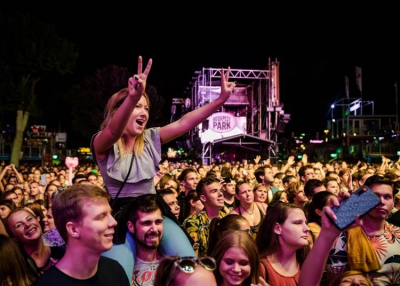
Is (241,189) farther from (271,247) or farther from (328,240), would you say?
(328,240)

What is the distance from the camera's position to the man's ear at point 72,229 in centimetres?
238

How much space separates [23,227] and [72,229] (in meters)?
2.07

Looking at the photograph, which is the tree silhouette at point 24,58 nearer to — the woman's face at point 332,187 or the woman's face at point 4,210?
the woman's face at point 4,210

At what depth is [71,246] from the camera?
2.39 m

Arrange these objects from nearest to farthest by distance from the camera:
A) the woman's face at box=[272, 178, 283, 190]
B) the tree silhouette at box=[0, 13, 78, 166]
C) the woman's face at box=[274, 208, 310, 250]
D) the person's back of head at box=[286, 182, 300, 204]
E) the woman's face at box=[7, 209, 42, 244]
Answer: the woman's face at box=[274, 208, 310, 250], the woman's face at box=[7, 209, 42, 244], the person's back of head at box=[286, 182, 300, 204], the woman's face at box=[272, 178, 283, 190], the tree silhouette at box=[0, 13, 78, 166]

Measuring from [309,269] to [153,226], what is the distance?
39.5 inches

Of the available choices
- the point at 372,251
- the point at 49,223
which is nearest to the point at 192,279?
the point at 372,251

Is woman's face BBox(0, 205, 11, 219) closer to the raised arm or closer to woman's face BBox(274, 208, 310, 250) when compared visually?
the raised arm

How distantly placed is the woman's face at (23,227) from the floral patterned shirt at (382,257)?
2.54 m

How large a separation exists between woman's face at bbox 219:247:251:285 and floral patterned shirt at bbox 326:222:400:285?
2.29ft

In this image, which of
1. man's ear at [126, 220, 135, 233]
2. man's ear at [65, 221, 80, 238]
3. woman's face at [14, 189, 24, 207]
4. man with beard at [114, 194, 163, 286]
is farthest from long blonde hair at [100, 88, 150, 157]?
woman's face at [14, 189, 24, 207]

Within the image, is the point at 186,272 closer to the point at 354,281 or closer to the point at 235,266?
the point at 235,266

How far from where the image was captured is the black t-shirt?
2.25 meters

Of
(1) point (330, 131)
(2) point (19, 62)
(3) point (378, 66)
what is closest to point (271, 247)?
(2) point (19, 62)
